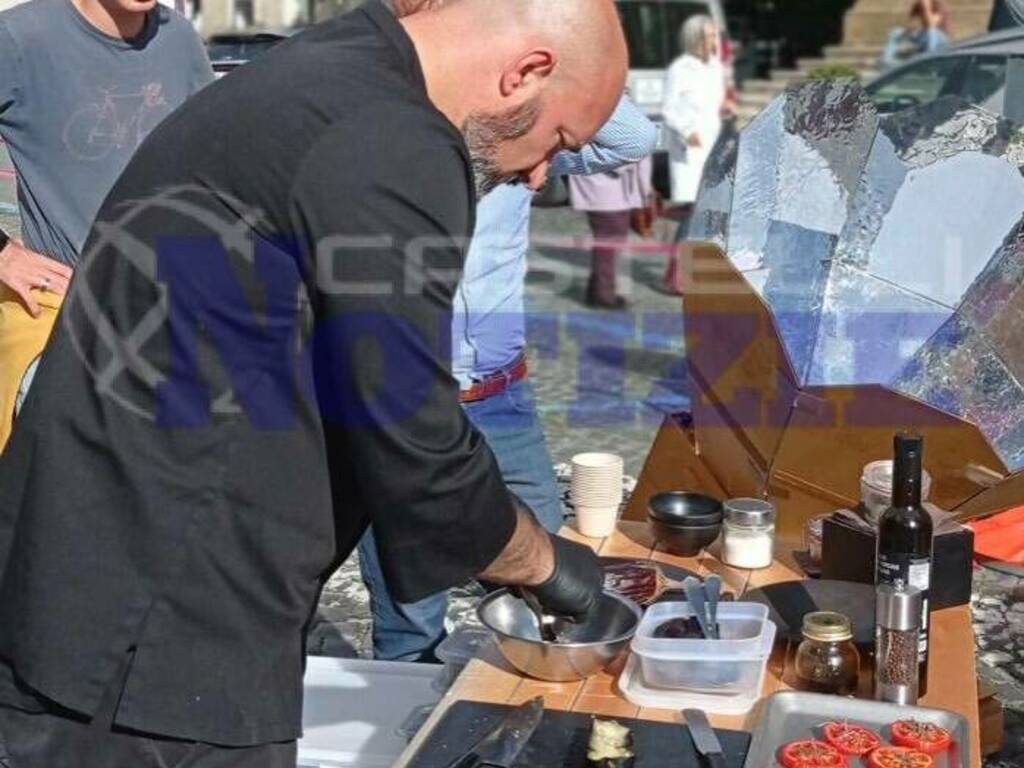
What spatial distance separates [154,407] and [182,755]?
427 millimetres

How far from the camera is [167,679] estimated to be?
5.87 feet

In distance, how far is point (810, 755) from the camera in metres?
2.04

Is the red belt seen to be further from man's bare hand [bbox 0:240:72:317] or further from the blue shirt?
man's bare hand [bbox 0:240:72:317]

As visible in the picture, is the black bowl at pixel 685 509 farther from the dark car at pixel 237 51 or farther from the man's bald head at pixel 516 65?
the dark car at pixel 237 51

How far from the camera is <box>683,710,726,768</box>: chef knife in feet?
6.70

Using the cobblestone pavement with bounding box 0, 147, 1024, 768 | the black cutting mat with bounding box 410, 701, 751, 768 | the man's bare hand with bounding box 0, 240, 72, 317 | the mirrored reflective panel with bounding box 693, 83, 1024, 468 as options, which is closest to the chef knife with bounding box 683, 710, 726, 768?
the black cutting mat with bounding box 410, 701, 751, 768

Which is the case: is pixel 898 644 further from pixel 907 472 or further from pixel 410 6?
pixel 410 6

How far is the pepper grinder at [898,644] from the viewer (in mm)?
2213

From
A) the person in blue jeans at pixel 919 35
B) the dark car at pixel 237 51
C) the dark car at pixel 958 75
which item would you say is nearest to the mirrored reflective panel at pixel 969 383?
the dark car at pixel 237 51

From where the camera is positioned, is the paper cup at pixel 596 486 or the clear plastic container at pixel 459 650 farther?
the paper cup at pixel 596 486

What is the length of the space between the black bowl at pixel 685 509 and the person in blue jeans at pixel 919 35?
13.6 meters

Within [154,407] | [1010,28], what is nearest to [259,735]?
[154,407]

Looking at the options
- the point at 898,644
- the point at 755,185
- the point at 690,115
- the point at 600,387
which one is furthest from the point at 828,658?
the point at 690,115

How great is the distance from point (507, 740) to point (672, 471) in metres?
1.33
